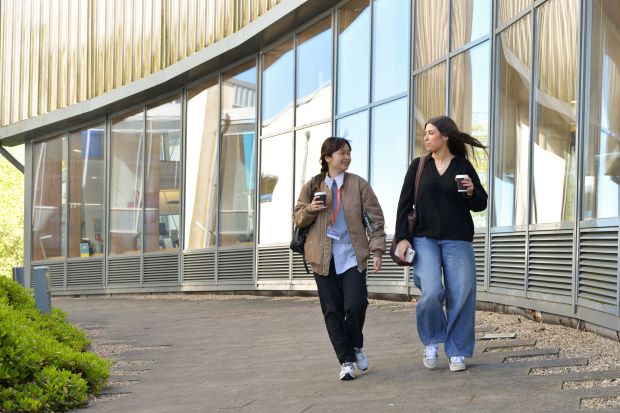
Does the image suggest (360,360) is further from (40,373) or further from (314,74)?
(314,74)

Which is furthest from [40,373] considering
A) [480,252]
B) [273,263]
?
[273,263]

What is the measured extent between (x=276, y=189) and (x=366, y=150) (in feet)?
10.7

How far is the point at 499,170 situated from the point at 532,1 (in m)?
1.85

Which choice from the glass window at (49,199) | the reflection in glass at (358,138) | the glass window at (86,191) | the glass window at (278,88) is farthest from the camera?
the glass window at (49,199)

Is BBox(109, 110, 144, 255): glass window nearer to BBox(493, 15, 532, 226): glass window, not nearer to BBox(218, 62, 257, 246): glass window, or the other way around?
BBox(218, 62, 257, 246): glass window

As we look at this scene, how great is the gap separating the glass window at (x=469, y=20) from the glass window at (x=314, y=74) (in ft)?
13.1

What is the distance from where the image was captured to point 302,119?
1784 centimetres

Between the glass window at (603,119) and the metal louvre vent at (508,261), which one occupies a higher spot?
the glass window at (603,119)

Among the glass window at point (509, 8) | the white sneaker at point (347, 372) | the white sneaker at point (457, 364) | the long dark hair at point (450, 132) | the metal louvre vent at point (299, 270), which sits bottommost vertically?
the white sneaker at point (347, 372)

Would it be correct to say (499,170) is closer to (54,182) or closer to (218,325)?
(218,325)

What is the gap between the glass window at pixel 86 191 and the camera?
2478 centimetres

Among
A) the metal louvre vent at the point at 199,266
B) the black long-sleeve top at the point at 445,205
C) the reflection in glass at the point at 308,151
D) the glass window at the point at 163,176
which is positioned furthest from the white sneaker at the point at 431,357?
the glass window at the point at 163,176

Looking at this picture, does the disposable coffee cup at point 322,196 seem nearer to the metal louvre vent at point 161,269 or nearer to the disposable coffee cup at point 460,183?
the disposable coffee cup at point 460,183

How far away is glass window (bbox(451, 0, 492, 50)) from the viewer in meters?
12.3
